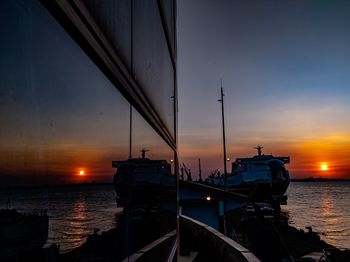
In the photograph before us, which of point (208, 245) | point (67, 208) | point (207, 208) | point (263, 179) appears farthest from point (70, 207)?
point (263, 179)

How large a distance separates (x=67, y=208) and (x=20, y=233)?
16 cm

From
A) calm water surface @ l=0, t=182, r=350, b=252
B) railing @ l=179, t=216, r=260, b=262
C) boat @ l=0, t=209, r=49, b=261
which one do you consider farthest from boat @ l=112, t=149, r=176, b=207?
railing @ l=179, t=216, r=260, b=262

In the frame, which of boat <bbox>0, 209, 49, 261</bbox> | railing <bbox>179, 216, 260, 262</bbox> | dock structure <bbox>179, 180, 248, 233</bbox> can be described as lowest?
dock structure <bbox>179, 180, 248, 233</bbox>

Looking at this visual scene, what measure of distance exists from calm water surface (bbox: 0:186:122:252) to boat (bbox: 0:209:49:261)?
12mm

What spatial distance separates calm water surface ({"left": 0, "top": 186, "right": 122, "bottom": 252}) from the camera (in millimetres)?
478

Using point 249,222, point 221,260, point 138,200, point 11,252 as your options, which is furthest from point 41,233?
point 249,222

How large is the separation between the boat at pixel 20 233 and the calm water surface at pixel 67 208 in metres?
0.01

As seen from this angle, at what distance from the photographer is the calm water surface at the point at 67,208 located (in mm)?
478

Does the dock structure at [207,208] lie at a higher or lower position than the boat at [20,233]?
lower

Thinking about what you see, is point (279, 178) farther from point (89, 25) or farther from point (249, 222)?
point (89, 25)

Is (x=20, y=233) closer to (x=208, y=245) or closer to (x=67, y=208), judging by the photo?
(x=67, y=208)

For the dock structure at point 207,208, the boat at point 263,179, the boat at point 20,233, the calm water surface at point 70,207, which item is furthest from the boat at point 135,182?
the boat at point 263,179

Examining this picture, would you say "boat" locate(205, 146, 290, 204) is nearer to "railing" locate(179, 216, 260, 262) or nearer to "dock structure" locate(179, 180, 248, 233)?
"dock structure" locate(179, 180, 248, 233)

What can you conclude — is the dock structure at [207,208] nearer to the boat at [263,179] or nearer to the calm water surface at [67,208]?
the calm water surface at [67,208]
